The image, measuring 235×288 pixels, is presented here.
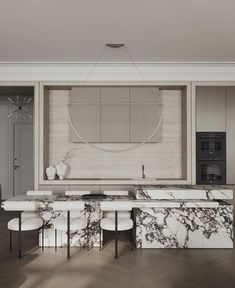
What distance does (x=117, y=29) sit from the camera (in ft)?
11.0

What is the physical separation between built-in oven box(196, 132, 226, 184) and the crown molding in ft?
3.09

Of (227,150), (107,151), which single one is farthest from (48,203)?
(227,150)

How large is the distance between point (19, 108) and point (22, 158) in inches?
48.1

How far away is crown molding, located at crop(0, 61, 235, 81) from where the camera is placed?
183 inches

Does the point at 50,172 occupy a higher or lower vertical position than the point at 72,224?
higher

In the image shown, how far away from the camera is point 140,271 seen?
3086 mm

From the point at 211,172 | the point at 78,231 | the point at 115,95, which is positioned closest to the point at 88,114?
the point at 115,95

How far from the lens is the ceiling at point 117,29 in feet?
9.18

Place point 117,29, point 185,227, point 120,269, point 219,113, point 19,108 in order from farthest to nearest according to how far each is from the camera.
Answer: point 19,108 → point 219,113 → point 185,227 → point 117,29 → point 120,269

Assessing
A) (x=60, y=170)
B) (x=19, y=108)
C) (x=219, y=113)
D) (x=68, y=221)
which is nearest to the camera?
(x=68, y=221)

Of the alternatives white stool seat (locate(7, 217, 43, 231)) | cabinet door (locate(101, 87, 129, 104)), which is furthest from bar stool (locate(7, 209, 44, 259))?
cabinet door (locate(101, 87, 129, 104))

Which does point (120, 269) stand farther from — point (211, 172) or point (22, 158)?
point (22, 158)

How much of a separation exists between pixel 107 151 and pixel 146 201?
1.68 m

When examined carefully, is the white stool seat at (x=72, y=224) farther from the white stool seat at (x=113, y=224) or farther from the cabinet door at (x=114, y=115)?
the cabinet door at (x=114, y=115)
